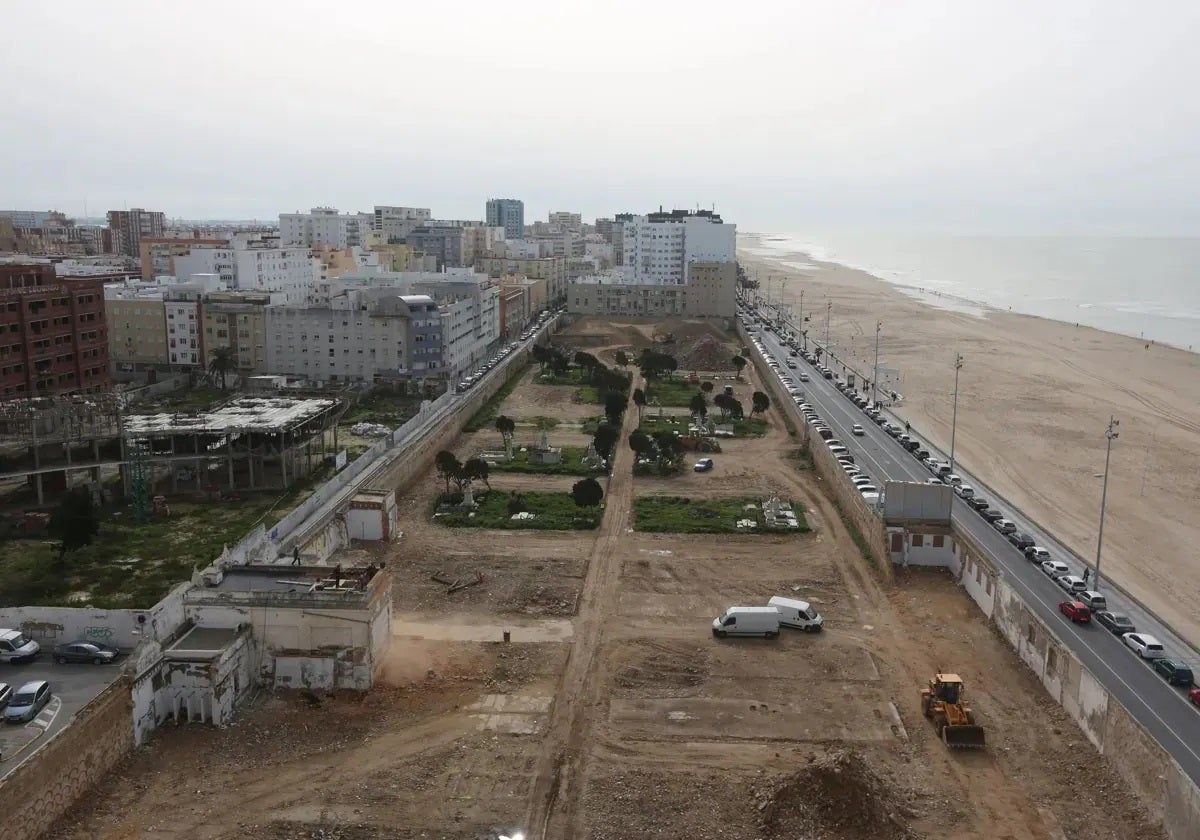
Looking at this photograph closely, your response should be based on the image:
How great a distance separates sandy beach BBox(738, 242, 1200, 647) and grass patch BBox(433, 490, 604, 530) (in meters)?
15.1

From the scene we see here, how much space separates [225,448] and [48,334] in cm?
1716

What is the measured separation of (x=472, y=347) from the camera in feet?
208

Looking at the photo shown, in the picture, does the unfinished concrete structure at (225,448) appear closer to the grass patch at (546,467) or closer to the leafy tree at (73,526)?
the leafy tree at (73,526)

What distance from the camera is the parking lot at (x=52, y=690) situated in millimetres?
14695

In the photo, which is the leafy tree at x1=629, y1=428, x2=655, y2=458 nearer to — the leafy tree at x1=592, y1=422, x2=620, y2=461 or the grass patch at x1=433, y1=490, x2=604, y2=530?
the leafy tree at x1=592, y1=422, x2=620, y2=461

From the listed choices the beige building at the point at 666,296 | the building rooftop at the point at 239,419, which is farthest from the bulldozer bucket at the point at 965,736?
the beige building at the point at 666,296

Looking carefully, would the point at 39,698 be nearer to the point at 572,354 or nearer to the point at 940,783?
the point at 940,783

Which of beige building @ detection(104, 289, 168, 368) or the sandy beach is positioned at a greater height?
beige building @ detection(104, 289, 168, 368)

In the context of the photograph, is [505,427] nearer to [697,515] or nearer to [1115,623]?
[697,515]

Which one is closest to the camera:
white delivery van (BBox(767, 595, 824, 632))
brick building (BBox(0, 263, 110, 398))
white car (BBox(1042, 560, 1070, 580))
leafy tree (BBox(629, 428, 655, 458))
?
white delivery van (BBox(767, 595, 824, 632))

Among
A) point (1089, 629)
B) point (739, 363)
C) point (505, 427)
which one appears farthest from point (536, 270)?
point (1089, 629)

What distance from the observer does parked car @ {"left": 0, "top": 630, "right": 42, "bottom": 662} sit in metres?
18.2

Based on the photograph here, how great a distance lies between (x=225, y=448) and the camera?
1320 inches

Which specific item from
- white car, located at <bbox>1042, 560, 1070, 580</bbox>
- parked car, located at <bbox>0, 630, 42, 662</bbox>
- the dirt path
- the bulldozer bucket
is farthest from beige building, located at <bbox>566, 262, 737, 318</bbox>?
parked car, located at <bbox>0, 630, 42, 662</bbox>
